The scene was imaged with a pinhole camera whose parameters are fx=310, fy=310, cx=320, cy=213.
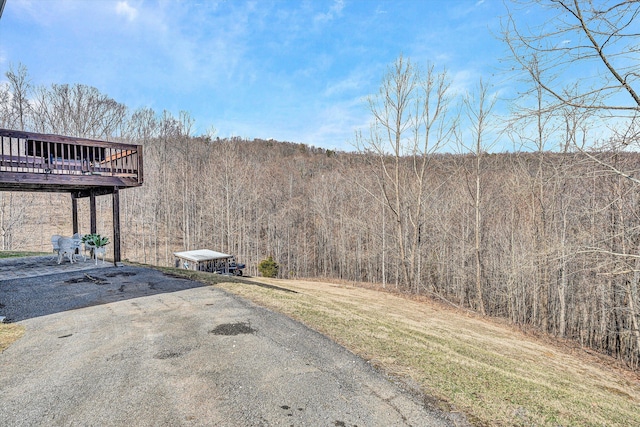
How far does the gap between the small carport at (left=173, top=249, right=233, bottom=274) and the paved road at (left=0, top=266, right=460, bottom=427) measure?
31.7ft

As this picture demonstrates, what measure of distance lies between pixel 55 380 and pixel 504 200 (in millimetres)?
18877

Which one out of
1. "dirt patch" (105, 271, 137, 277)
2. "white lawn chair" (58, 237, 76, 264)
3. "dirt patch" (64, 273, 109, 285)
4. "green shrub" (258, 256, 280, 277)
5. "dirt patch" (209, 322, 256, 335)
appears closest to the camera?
"dirt patch" (209, 322, 256, 335)

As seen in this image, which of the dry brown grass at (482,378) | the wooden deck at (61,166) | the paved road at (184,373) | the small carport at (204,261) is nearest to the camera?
the paved road at (184,373)

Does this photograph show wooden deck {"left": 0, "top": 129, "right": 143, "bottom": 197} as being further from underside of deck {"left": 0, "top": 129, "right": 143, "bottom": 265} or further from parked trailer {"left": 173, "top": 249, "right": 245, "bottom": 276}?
parked trailer {"left": 173, "top": 249, "right": 245, "bottom": 276}

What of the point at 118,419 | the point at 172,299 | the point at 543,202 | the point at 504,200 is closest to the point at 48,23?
the point at 172,299

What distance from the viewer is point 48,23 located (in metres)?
11.7

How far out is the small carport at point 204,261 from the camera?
15.2 meters

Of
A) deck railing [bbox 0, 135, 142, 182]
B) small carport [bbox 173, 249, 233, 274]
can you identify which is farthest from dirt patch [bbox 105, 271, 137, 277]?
small carport [bbox 173, 249, 233, 274]

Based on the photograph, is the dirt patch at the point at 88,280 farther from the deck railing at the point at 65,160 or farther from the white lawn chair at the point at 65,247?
the deck railing at the point at 65,160

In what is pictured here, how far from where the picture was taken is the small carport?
15.2 meters

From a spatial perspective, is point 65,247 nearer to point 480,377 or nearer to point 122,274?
point 122,274

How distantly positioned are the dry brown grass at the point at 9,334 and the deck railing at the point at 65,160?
4.58 m

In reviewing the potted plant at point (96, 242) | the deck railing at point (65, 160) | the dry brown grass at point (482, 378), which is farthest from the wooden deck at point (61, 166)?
the dry brown grass at point (482, 378)

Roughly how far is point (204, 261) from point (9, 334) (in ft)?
36.6
